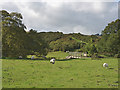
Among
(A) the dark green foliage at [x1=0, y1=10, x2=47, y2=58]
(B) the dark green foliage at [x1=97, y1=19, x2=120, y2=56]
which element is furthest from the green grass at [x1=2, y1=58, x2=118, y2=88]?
(B) the dark green foliage at [x1=97, y1=19, x2=120, y2=56]

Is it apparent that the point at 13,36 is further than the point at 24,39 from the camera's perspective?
No

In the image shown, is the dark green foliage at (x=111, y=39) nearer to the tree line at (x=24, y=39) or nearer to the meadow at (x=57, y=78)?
the tree line at (x=24, y=39)

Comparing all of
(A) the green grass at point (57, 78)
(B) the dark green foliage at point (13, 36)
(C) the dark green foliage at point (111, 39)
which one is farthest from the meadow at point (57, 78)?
(C) the dark green foliage at point (111, 39)

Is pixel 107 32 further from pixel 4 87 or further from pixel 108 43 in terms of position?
pixel 4 87

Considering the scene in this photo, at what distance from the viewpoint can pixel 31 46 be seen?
46.2m

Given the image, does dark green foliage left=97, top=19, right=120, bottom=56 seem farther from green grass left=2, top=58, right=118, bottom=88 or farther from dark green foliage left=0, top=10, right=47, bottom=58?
green grass left=2, top=58, right=118, bottom=88

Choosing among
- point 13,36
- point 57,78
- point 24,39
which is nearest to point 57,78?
point 57,78

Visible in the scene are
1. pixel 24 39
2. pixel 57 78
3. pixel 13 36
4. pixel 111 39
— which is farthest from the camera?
pixel 111 39

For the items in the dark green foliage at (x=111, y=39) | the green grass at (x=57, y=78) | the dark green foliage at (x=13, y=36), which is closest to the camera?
the green grass at (x=57, y=78)

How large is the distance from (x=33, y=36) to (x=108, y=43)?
2764 cm

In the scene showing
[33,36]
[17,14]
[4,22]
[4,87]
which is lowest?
[4,87]

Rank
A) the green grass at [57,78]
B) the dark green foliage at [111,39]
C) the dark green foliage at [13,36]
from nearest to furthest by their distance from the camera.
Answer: the green grass at [57,78] → the dark green foliage at [13,36] → the dark green foliage at [111,39]

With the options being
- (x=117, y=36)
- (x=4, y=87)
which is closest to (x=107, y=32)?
(x=117, y=36)

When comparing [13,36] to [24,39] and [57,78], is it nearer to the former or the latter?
[24,39]
